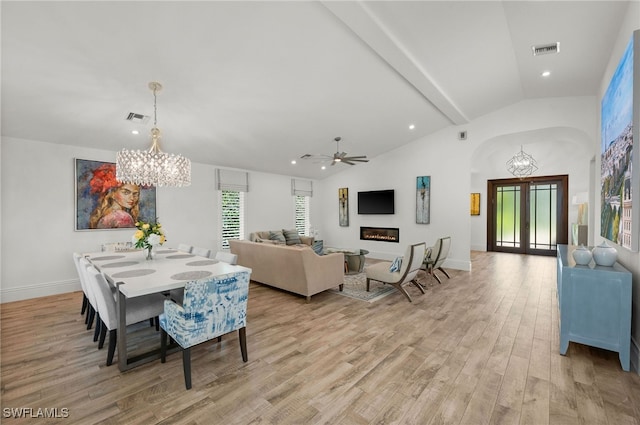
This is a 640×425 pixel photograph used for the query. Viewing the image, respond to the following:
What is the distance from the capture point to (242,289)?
2.54 metres

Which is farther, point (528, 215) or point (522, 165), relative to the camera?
point (528, 215)

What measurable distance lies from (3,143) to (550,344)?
791 centimetres

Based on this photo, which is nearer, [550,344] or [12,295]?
[550,344]

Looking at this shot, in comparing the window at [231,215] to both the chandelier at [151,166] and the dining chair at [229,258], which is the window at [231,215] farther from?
the dining chair at [229,258]

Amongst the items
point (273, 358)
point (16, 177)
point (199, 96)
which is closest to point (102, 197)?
point (16, 177)

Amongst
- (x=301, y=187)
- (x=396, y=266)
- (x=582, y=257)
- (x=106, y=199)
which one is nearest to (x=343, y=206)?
(x=301, y=187)

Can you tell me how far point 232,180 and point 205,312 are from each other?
527cm

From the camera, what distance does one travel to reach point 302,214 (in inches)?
362

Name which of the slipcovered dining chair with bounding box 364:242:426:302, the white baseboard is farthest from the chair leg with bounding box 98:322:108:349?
the slipcovered dining chair with bounding box 364:242:426:302

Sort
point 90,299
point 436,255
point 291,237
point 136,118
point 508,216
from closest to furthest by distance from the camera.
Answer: point 90,299 → point 136,118 → point 436,255 → point 291,237 → point 508,216

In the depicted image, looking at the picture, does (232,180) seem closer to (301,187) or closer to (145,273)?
(301,187)

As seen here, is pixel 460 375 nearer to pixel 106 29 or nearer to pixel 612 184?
pixel 612 184

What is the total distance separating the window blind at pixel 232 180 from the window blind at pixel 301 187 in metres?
1.72

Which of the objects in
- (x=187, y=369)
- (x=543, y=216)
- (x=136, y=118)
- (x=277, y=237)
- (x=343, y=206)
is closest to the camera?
(x=187, y=369)
